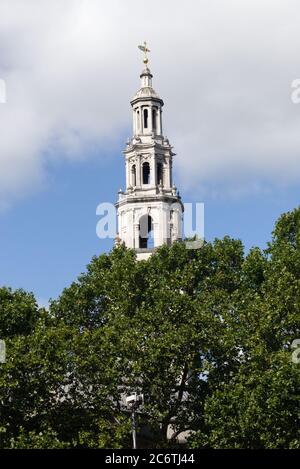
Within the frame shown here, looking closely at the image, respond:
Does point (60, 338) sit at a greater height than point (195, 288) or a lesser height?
lesser

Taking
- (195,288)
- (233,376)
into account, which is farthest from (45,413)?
(195,288)

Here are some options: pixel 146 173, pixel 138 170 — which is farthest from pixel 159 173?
pixel 138 170

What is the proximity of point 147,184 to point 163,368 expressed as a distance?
42728 millimetres

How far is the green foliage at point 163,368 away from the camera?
169 feet

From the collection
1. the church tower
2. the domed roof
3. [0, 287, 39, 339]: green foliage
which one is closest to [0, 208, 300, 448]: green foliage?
[0, 287, 39, 339]: green foliage

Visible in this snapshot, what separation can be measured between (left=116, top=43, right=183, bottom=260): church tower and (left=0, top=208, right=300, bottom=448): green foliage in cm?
3278

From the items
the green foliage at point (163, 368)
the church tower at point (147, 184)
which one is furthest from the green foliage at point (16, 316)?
the church tower at point (147, 184)

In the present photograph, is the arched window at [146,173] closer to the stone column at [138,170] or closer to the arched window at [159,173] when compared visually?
the stone column at [138,170]

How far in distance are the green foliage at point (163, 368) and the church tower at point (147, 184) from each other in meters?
32.8

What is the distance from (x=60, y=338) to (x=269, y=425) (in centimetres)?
1307

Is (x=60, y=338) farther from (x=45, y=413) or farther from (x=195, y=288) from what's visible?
(x=195, y=288)

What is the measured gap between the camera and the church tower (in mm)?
95000
